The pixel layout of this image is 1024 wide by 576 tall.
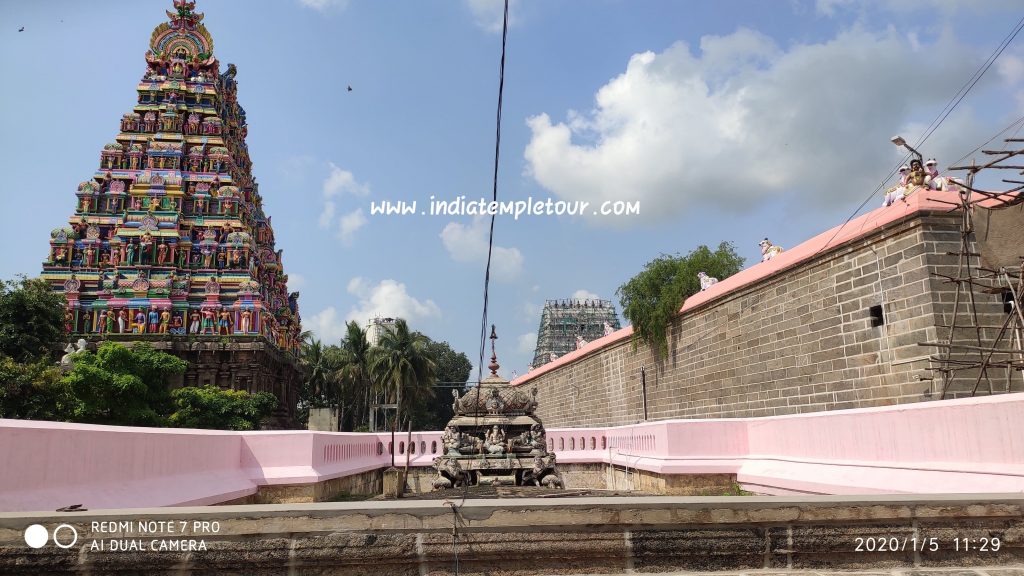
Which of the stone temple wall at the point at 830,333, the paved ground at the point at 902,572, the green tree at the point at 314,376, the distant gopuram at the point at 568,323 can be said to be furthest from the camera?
the distant gopuram at the point at 568,323

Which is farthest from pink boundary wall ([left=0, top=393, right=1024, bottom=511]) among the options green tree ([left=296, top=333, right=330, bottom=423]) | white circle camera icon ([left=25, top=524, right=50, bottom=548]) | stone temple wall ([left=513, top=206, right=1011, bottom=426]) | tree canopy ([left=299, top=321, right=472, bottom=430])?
green tree ([left=296, top=333, right=330, bottom=423])

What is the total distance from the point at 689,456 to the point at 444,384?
4371 cm

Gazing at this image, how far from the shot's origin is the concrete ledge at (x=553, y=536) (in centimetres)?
269

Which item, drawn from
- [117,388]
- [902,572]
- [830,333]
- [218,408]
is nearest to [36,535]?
[902,572]

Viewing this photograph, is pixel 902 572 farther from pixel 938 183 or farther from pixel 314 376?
pixel 314 376

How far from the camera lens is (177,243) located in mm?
28266

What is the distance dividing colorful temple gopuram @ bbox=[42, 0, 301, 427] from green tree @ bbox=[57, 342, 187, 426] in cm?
566

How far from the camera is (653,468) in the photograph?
32.4 feet

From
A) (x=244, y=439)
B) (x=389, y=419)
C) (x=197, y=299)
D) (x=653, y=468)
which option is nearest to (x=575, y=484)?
(x=653, y=468)

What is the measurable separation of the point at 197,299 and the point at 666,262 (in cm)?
1961

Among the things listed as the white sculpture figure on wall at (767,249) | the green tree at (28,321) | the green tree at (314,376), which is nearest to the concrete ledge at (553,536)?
the white sculpture figure on wall at (767,249)

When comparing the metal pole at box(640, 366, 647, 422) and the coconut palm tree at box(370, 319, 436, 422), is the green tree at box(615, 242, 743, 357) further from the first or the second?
the coconut palm tree at box(370, 319, 436, 422)

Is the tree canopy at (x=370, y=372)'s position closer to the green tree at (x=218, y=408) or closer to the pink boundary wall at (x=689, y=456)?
the green tree at (x=218, y=408)

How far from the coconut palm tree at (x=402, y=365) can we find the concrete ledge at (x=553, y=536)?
3315 centimetres
